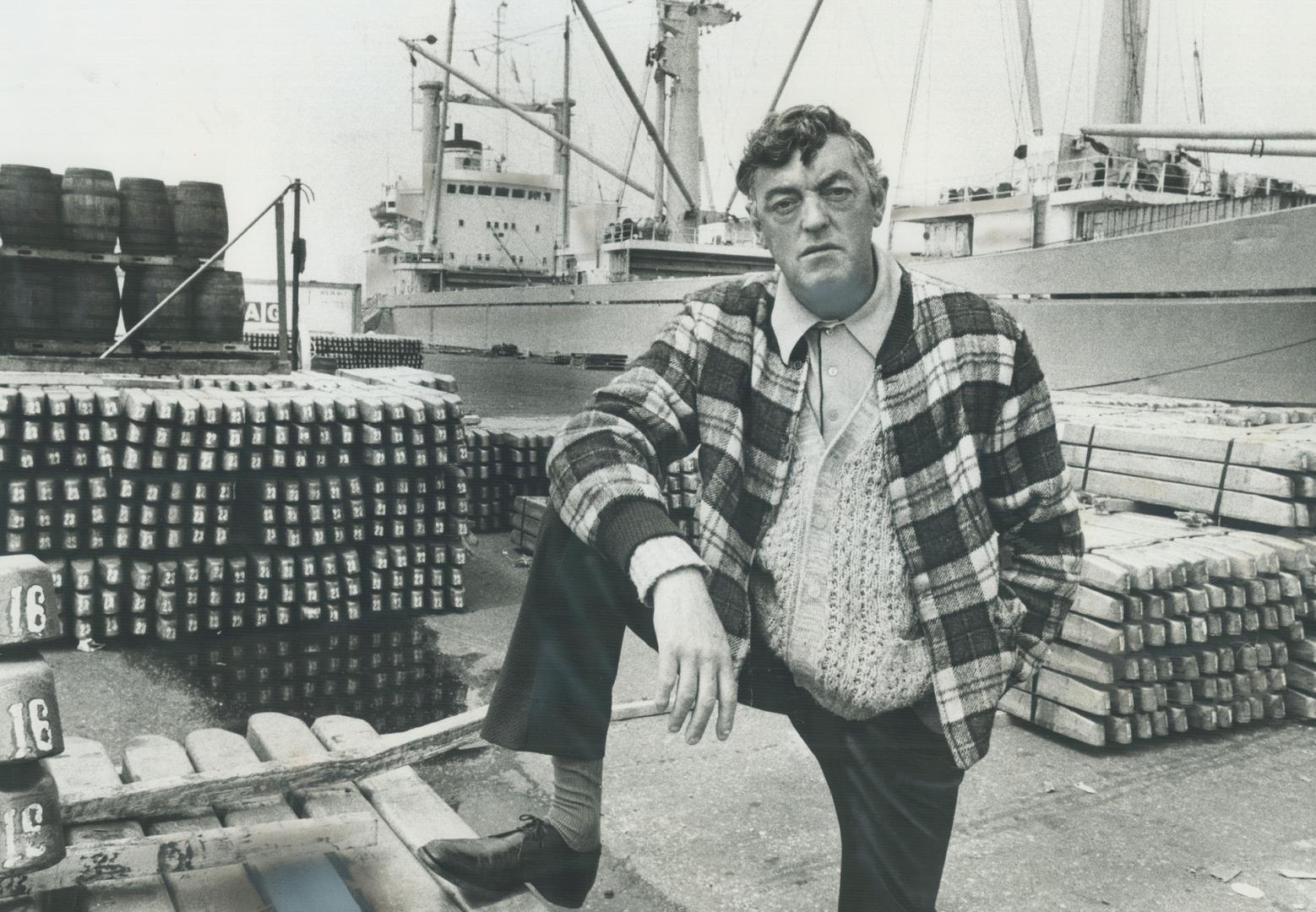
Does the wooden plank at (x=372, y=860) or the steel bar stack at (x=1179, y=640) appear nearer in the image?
the wooden plank at (x=372, y=860)

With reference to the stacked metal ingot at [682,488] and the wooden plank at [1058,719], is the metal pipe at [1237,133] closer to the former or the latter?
the stacked metal ingot at [682,488]

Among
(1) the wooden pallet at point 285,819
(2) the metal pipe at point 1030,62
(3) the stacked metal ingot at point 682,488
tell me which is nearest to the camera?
(1) the wooden pallet at point 285,819

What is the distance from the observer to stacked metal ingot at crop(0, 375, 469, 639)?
222 inches

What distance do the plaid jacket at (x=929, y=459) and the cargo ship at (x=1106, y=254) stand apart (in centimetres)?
967

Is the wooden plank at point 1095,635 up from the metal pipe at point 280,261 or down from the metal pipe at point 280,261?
down

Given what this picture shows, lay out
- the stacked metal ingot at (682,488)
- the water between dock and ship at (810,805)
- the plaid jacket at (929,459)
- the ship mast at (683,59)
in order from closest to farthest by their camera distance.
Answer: the plaid jacket at (929,459) → the water between dock and ship at (810,805) → the stacked metal ingot at (682,488) → the ship mast at (683,59)

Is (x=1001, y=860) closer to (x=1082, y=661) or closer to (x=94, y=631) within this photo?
(x=1082, y=661)

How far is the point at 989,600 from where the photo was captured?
78.2 inches

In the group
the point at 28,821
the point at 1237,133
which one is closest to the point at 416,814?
the point at 28,821

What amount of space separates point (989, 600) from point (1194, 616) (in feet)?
9.07

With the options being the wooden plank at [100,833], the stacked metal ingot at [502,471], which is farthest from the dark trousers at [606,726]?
the stacked metal ingot at [502,471]

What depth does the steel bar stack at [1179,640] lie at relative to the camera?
4.06 meters

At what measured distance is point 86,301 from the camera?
7578 mm

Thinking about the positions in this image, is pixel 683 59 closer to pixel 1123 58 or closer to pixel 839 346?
pixel 1123 58
